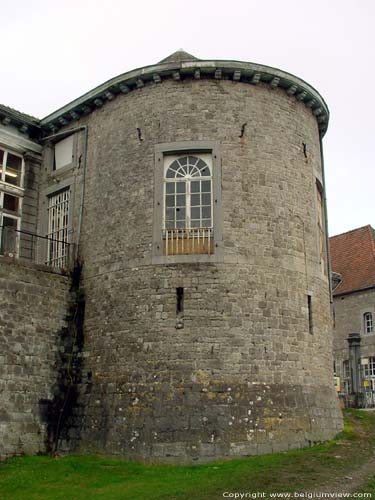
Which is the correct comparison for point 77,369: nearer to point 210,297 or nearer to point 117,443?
point 117,443

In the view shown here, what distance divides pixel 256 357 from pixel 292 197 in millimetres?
4259

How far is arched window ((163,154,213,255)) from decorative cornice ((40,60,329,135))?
7.01 feet

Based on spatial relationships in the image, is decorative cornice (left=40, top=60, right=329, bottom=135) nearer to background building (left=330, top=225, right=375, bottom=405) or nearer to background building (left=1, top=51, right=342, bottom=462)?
background building (left=1, top=51, right=342, bottom=462)

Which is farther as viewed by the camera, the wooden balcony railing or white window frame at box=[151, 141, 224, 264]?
the wooden balcony railing

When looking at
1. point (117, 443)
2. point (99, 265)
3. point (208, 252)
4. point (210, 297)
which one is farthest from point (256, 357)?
point (99, 265)

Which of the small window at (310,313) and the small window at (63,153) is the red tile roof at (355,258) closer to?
the small window at (310,313)

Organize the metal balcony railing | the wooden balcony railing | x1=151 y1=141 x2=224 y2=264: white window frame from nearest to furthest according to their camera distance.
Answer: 1. x1=151 y1=141 x2=224 y2=264: white window frame
2. the wooden balcony railing
3. the metal balcony railing

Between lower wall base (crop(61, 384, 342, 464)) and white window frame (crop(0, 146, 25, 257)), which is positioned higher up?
white window frame (crop(0, 146, 25, 257))

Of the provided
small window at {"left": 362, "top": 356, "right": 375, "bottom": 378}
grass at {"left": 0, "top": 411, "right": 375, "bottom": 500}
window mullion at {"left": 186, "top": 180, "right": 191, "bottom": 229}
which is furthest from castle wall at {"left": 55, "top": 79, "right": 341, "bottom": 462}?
small window at {"left": 362, "top": 356, "right": 375, "bottom": 378}

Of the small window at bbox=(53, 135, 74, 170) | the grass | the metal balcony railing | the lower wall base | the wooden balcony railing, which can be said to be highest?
the small window at bbox=(53, 135, 74, 170)

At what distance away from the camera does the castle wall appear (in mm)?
14578

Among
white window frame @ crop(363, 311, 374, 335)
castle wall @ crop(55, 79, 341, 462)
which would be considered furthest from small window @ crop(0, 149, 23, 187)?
white window frame @ crop(363, 311, 374, 335)

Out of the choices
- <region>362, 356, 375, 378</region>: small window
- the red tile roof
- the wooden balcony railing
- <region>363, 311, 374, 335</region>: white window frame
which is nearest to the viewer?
the wooden balcony railing

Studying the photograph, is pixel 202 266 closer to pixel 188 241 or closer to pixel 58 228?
pixel 188 241
